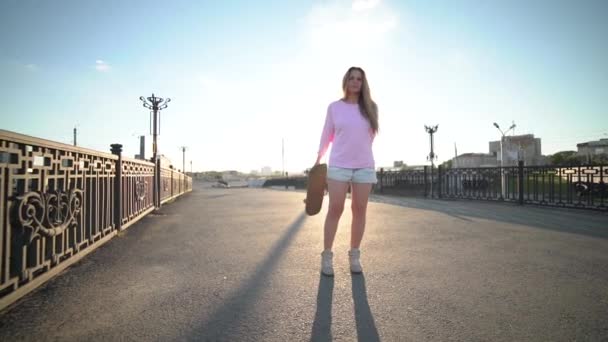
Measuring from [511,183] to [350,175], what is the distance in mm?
11669

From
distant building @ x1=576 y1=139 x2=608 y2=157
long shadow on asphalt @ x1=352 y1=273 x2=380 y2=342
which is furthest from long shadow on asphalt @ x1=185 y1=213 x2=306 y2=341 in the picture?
distant building @ x1=576 y1=139 x2=608 y2=157

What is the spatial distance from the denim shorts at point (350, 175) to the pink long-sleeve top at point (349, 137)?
4 cm

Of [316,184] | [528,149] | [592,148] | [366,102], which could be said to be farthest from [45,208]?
[592,148]

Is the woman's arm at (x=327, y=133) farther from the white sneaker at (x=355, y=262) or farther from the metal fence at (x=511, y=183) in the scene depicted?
the metal fence at (x=511, y=183)

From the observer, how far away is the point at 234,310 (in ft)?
6.84

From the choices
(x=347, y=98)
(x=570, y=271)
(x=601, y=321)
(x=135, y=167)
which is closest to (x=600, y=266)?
(x=570, y=271)

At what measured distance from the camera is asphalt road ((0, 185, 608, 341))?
1.80 metres

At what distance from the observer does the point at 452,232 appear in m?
4.98

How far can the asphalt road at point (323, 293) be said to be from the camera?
180cm

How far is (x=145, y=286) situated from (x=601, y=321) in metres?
3.21

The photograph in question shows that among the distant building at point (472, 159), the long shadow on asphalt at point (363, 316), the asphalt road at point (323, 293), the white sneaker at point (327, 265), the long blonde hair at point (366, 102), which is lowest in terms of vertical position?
the long shadow on asphalt at point (363, 316)

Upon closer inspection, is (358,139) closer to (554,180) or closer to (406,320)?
(406,320)

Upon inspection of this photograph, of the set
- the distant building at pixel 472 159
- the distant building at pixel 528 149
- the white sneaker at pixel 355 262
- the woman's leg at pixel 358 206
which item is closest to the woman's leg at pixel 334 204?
the woman's leg at pixel 358 206

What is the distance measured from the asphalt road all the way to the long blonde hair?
4.77 feet
